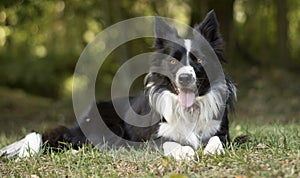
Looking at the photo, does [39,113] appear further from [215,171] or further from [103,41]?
[215,171]

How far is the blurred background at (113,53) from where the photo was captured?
49.2ft

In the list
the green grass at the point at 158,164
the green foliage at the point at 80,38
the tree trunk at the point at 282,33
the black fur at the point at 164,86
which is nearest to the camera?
the green grass at the point at 158,164

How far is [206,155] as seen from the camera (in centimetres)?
508

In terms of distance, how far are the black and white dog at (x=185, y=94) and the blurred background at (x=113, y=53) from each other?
727 cm

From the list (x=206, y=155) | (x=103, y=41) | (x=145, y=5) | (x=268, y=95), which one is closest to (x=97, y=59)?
(x=103, y=41)

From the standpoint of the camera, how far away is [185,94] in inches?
235

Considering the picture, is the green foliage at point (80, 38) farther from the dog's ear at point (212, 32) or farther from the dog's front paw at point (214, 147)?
the dog's front paw at point (214, 147)

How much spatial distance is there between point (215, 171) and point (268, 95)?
11502mm

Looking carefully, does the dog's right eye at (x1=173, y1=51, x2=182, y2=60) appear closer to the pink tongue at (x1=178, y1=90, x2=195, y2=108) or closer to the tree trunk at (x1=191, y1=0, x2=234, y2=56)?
the pink tongue at (x1=178, y1=90, x2=195, y2=108)

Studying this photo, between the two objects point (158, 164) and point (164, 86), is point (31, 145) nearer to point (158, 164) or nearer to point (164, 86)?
point (164, 86)

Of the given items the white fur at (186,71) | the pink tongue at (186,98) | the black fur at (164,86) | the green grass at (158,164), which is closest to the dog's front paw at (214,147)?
the green grass at (158,164)

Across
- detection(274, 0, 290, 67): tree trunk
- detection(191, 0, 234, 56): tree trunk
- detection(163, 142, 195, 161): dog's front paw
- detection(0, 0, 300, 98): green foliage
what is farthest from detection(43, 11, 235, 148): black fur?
detection(274, 0, 290, 67): tree trunk

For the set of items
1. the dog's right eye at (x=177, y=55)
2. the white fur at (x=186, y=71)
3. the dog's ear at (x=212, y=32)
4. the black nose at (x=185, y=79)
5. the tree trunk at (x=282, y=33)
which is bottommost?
the black nose at (x=185, y=79)

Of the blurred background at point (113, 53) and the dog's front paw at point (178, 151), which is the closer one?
the dog's front paw at point (178, 151)
